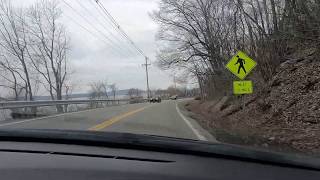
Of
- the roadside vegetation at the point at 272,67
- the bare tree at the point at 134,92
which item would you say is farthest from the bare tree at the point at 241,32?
the bare tree at the point at 134,92

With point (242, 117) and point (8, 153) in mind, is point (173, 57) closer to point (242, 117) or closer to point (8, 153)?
point (242, 117)

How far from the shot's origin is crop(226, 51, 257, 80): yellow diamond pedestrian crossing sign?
20.7 m

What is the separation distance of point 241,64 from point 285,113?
4.85 m

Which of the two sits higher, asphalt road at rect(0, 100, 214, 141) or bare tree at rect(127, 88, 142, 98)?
bare tree at rect(127, 88, 142, 98)

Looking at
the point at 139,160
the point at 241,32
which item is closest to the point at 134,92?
the point at 241,32

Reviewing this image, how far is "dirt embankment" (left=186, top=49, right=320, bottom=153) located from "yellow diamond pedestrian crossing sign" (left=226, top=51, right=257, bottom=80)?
151 centimetres

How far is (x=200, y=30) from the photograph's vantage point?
41.4m

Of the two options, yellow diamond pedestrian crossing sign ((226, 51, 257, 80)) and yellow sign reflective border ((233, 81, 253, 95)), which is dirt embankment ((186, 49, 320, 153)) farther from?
yellow diamond pedestrian crossing sign ((226, 51, 257, 80))

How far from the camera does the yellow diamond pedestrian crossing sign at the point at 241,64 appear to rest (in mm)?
20672

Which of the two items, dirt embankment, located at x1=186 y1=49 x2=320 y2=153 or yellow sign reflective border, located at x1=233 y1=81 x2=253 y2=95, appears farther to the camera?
yellow sign reflective border, located at x1=233 y1=81 x2=253 y2=95

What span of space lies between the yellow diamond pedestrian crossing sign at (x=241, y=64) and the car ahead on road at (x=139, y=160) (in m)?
17.5

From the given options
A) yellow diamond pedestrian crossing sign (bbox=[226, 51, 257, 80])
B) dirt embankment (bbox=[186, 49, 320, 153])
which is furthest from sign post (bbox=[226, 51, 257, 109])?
dirt embankment (bbox=[186, 49, 320, 153])

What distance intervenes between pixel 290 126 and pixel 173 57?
32.0m

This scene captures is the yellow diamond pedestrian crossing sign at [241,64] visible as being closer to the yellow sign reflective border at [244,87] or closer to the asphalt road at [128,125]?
the yellow sign reflective border at [244,87]
